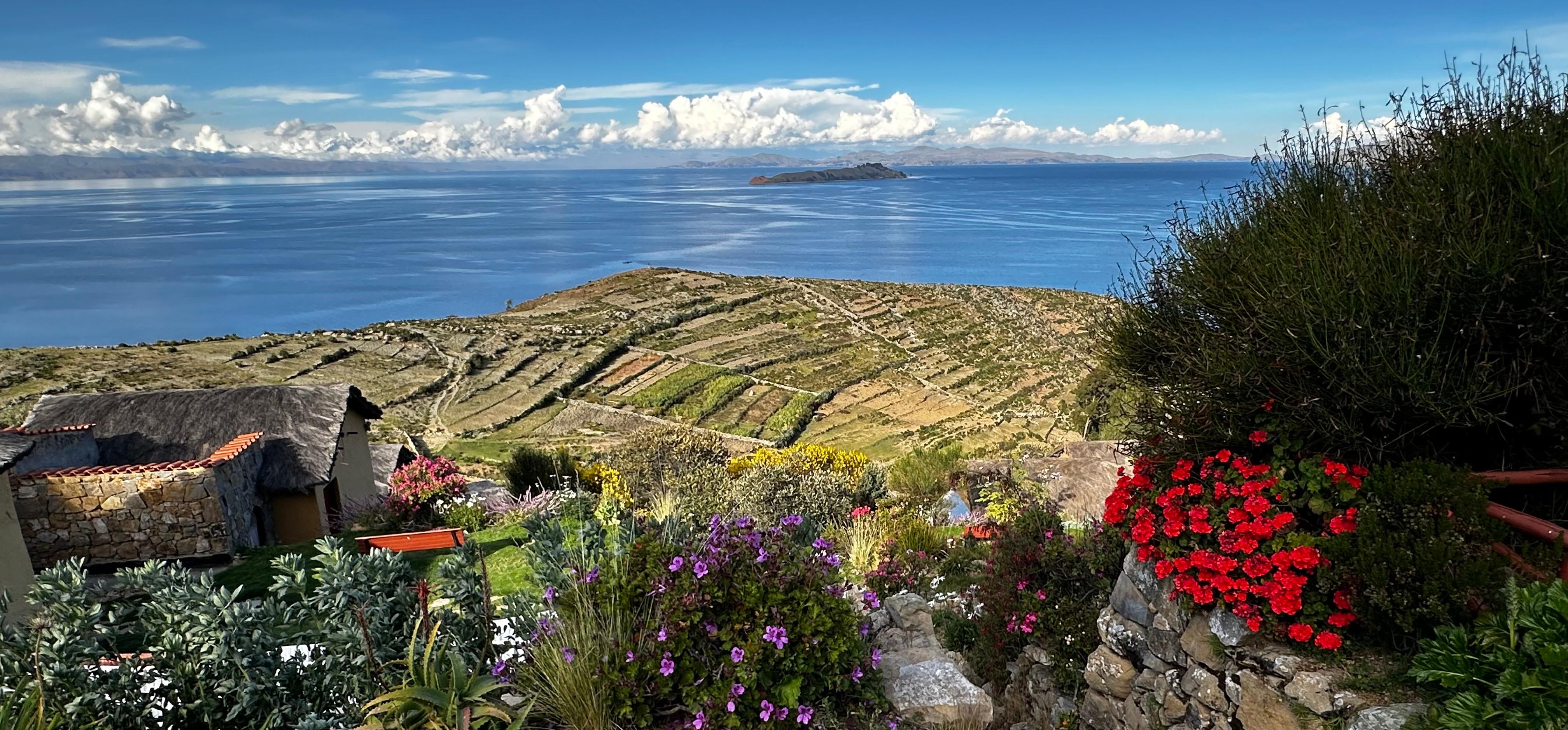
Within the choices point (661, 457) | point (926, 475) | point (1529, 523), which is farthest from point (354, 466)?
point (1529, 523)

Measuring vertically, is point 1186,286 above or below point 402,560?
above

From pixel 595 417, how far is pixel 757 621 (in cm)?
4321

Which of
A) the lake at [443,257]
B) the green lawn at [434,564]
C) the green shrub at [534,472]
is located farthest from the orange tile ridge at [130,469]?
the lake at [443,257]

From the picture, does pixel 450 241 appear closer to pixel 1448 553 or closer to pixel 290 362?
pixel 290 362

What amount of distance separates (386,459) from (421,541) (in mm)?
13644

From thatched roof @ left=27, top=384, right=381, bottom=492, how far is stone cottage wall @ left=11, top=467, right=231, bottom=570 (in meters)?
3.41

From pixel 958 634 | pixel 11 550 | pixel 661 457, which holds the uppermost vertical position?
pixel 958 634

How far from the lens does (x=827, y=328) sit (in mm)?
64250

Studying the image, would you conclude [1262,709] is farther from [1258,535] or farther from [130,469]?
[130,469]

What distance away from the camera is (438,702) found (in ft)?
11.8

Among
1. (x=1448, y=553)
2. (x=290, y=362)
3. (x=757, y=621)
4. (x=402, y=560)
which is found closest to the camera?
(x=1448, y=553)

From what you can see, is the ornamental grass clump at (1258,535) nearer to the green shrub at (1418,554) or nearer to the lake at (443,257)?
the green shrub at (1418,554)

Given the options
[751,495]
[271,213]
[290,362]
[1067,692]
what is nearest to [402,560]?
[1067,692]

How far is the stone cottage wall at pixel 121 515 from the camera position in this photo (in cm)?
1141
